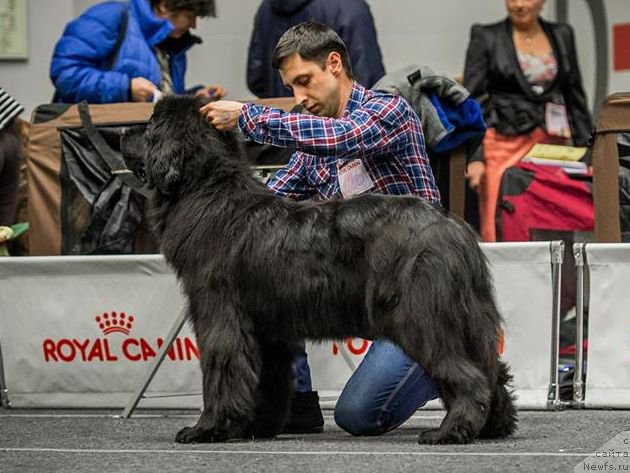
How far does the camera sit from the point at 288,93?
7.51 metres

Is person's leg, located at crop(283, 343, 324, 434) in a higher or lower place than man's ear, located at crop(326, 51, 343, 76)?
lower

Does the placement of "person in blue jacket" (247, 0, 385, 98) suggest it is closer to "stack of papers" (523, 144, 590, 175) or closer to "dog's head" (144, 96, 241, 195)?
"stack of papers" (523, 144, 590, 175)

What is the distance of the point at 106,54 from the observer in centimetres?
716

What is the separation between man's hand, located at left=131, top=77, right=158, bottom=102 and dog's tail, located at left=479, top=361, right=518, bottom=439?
2902 mm

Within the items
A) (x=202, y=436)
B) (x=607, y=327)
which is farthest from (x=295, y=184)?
(x=607, y=327)

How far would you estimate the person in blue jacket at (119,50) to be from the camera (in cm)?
702

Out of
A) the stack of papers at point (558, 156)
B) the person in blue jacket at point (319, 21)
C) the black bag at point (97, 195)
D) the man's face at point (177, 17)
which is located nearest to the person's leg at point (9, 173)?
the black bag at point (97, 195)

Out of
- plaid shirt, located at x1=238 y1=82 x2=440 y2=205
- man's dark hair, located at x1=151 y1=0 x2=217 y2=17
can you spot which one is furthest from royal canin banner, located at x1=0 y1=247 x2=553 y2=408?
man's dark hair, located at x1=151 y1=0 x2=217 y2=17

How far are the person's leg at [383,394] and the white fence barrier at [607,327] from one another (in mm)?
1030

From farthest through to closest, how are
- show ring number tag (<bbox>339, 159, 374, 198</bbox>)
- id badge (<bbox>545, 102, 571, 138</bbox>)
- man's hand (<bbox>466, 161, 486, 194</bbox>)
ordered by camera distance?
id badge (<bbox>545, 102, 571, 138</bbox>) < man's hand (<bbox>466, 161, 486, 194</bbox>) < show ring number tag (<bbox>339, 159, 374, 198</bbox>)

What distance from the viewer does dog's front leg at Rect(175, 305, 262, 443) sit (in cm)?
466

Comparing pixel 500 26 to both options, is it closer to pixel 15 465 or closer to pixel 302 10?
pixel 302 10

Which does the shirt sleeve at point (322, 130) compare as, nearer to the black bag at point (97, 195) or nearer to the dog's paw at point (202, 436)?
the dog's paw at point (202, 436)

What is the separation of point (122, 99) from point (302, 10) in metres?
1.14
